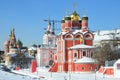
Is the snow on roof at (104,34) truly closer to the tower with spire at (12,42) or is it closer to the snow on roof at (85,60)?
the snow on roof at (85,60)

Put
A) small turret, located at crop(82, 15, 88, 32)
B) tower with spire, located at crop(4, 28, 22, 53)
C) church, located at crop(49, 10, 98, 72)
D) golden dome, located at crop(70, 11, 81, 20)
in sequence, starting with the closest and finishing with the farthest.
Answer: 1. church, located at crop(49, 10, 98, 72)
2. small turret, located at crop(82, 15, 88, 32)
3. golden dome, located at crop(70, 11, 81, 20)
4. tower with spire, located at crop(4, 28, 22, 53)

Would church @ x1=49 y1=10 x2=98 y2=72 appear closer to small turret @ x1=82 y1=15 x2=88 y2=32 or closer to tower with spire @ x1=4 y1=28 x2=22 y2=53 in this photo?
small turret @ x1=82 y1=15 x2=88 y2=32

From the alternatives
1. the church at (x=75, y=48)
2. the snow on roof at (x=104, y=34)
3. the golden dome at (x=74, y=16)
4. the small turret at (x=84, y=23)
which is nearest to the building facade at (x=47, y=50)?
the snow on roof at (x=104, y=34)

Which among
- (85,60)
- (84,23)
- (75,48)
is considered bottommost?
(85,60)

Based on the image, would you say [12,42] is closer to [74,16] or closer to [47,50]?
[47,50]

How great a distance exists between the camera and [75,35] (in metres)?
59.2

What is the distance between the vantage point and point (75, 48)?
57688 millimetres

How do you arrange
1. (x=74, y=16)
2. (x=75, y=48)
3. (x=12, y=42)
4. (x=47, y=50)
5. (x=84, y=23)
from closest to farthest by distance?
(x=75, y=48), (x=84, y=23), (x=74, y=16), (x=47, y=50), (x=12, y=42)

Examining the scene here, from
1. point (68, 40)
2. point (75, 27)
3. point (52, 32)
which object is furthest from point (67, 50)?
point (52, 32)

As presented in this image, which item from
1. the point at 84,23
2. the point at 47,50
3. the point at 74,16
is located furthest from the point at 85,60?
the point at 47,50

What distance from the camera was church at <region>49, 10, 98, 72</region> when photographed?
5550 cm

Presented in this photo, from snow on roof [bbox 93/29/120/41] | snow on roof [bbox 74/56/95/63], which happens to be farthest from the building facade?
snow on roof [bbox 74/56/95/63]

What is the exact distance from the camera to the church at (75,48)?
55500 mm

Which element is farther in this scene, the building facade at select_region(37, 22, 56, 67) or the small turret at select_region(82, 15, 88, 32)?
the building facade at select_region(37, 22, 56, 67)
